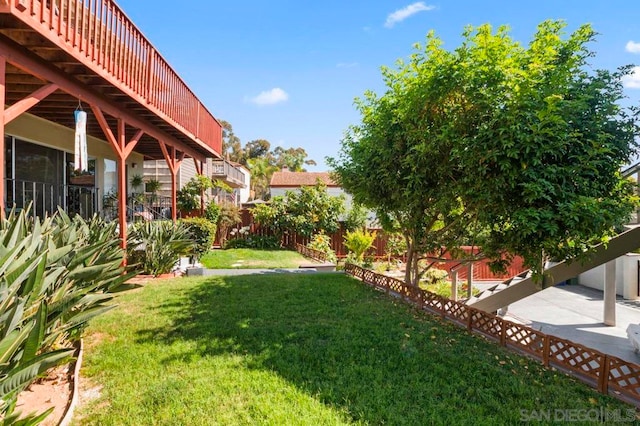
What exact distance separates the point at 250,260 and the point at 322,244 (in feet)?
11.6

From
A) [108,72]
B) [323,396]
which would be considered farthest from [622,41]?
[108,72]

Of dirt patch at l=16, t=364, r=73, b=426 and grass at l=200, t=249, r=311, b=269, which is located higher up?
dirt patch at l=16, t=364, r=73, b=426

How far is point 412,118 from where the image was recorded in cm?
534

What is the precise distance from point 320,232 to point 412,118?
411 inches

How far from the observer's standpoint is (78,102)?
6.37 meters

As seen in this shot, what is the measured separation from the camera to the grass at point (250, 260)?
10.4 meters

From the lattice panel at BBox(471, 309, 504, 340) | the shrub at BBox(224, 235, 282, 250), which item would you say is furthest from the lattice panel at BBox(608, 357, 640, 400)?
the shrub at BBox(224, 235, 282, 250)

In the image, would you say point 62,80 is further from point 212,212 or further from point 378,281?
point 212,212

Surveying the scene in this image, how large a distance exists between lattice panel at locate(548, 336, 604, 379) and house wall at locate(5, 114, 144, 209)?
9793mm

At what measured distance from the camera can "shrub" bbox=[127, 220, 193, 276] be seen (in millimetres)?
7633

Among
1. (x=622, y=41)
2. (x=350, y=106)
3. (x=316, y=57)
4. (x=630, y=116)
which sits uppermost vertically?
(x=316, y=57)

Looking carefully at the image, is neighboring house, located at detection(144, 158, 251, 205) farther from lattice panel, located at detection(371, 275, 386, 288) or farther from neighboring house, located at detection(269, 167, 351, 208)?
lattice panel, located at detection(371, 275, 386, 288)

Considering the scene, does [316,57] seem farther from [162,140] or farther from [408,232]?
[408,232]

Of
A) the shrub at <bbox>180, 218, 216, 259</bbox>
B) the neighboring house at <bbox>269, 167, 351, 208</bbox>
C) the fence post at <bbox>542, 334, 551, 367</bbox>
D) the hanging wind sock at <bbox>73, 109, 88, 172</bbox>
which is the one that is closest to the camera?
the fence post at <bbox>542, 334, 551, 367</bbox>
